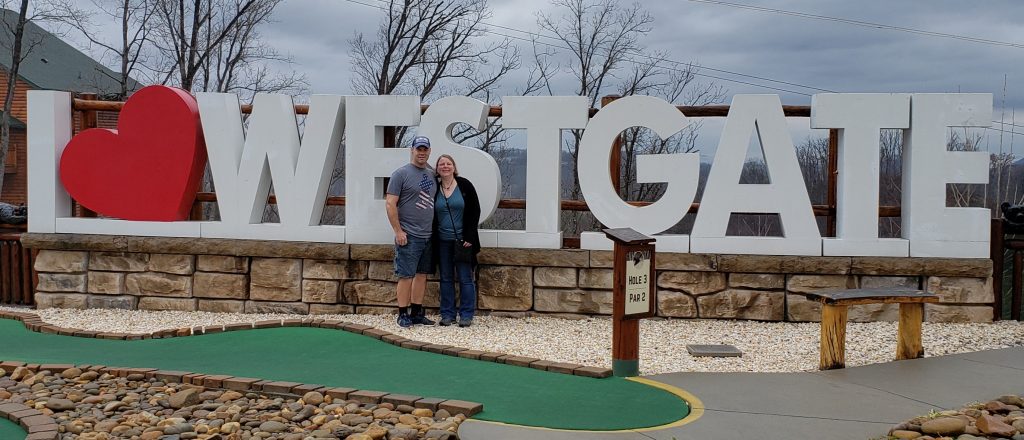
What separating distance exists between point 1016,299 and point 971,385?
3429mm

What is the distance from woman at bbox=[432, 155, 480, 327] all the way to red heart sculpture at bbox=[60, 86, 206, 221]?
9.29 ft

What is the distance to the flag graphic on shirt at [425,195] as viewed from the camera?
25.5ft

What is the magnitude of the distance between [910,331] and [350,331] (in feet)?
14.6

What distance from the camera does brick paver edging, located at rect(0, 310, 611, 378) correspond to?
19.4 ft

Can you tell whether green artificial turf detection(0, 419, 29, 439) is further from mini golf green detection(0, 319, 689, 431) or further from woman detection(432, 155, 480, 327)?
woman detection(432, 155, 480, 327)

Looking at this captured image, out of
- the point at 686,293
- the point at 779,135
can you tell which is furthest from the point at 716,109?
the point at 686,293

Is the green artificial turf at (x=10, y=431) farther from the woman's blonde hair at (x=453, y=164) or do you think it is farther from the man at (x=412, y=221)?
Result: the woman's blonde hair at (x=453, y=164)

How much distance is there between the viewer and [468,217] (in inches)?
310

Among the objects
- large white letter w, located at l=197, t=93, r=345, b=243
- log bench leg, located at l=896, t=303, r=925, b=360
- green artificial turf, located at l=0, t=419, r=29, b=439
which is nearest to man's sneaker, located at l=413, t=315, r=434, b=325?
large white letter w, located at l=197, t=93, r=345, b=243

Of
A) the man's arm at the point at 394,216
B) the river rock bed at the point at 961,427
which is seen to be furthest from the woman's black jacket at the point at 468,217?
the river rock bed at the point at 961,427

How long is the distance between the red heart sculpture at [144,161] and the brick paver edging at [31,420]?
424 centimetres

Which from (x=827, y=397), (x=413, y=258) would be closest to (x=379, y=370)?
(x=413, y=258)

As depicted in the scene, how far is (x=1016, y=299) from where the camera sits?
8344 mm

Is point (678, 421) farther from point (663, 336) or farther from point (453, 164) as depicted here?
point (453, 164)
